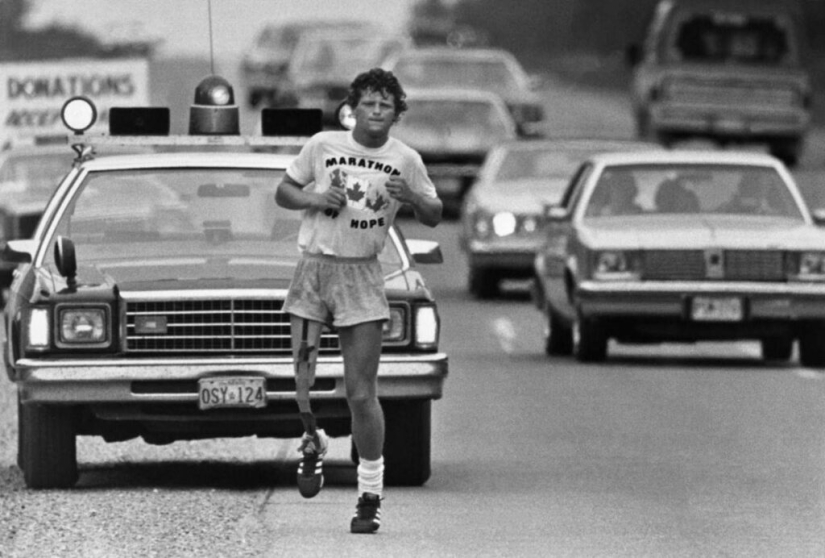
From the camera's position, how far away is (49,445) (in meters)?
12.5

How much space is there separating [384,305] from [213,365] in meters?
1.49

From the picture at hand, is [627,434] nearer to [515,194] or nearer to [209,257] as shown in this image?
[209,257]

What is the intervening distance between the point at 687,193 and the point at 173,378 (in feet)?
28.2

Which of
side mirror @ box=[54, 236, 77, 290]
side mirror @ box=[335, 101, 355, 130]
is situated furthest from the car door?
side mirror @ box=[54, 236, 77, 290]

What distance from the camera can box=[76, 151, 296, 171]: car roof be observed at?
1332 cm

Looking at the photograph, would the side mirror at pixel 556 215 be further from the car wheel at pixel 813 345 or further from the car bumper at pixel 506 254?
the car bumper at pixel 506 254

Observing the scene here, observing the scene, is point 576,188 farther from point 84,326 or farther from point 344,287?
point 344,287

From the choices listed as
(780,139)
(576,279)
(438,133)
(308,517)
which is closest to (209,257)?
(308,517)

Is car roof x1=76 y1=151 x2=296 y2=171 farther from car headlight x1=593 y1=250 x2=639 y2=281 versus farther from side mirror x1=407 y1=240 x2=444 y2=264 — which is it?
car headlight x1=593 y1=250 x2=639 y2=281

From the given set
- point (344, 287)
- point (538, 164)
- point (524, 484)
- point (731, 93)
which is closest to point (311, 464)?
point (344, 287)

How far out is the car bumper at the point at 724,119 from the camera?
39594mm

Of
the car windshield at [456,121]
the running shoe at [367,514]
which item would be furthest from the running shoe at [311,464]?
the car windshield at [456,121]

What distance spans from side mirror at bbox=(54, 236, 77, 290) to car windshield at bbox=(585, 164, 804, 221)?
8.35 m

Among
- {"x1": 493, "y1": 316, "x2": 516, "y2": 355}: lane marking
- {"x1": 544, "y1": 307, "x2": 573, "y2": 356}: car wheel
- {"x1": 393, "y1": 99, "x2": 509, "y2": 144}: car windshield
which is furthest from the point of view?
{"x1": 393, "y1": 99, "x2": 509, "y2": 144}: car windshield
